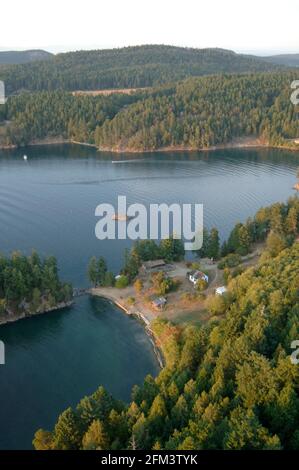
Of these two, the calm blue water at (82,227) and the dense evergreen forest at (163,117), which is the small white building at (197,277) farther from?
the dense evergreen forest at (163,117)

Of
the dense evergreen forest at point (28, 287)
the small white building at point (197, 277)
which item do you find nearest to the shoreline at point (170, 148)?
the small white building at point (197, 277)

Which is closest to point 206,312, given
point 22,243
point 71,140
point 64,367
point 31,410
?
point 64,367

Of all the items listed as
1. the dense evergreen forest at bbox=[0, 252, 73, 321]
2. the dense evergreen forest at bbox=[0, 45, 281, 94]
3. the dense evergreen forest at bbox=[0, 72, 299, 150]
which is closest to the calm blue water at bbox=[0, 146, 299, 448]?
the dense evergreen forest at bbox=[0, 252, 73, 321]

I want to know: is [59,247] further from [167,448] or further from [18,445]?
[167,448]

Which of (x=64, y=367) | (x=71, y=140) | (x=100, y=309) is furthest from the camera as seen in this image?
(x=71, y=140)

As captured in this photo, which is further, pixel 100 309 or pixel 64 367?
pixel 100 309

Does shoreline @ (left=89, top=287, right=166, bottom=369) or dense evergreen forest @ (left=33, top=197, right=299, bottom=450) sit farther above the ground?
dense evergreen forest @ (left=33, top=197, right=299, bottom=450)

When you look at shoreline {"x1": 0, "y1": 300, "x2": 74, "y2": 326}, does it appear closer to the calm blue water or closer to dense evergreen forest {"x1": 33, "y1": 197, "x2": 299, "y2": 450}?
the calm blue water
